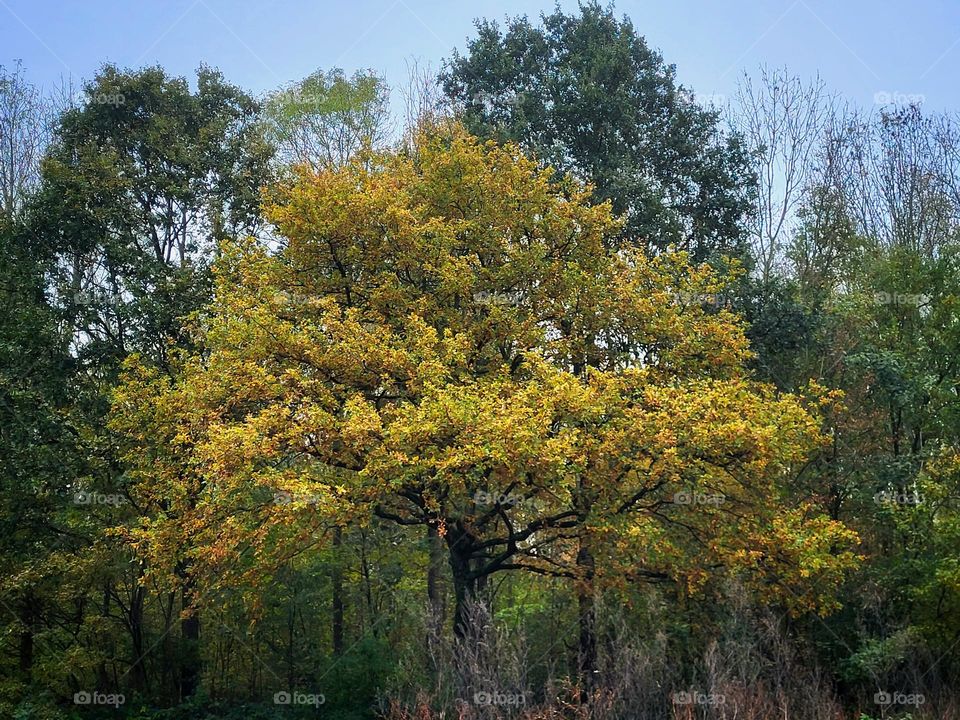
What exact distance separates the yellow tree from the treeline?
3.6 inches

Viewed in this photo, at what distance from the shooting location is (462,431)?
15.5 metres

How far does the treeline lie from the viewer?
15859 millimetres

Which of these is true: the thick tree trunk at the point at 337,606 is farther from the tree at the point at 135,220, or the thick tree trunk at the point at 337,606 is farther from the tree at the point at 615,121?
the tree at the point at 615,121

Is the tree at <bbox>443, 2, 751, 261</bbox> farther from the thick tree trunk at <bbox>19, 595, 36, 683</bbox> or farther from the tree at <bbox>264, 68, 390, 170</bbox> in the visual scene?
the thick tree trunk at <bbox>19, 595, 36, 683</bbox>

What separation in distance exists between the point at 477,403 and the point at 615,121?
16.1 metres

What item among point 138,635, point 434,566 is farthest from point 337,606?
point 138,635

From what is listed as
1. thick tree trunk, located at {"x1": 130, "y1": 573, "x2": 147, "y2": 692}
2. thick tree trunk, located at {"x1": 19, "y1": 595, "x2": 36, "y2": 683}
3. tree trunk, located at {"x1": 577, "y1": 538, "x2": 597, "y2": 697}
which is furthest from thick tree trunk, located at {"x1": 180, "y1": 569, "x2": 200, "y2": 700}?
tree trunk, located at {"x1": 577, "y1": 538, "x2": 597, "y2": 697}

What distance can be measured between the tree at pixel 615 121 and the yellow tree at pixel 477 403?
661 centimetres

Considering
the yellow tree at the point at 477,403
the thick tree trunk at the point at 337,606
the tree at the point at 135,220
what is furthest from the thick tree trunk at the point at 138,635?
the thick tree trunk at the point at 337,606

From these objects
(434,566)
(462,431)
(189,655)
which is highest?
(462,431)

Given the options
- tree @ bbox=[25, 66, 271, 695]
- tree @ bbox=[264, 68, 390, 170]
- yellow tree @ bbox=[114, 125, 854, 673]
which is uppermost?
tree @ bbox=[264, 68, 390, 170]

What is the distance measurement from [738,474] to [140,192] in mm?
16732

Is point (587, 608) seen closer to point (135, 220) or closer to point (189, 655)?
point (189, 655)

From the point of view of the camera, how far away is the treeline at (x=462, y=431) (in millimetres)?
15859
